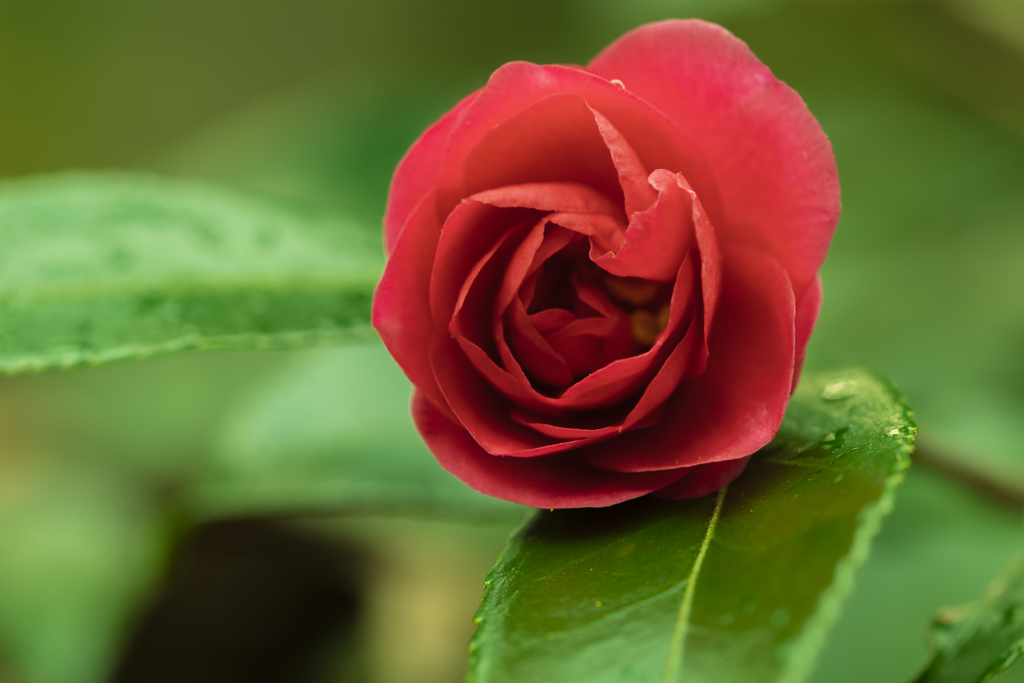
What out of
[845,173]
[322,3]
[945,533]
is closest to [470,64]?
[322,3]

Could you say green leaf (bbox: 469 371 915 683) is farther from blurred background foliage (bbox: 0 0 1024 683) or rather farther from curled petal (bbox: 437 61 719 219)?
blurred background foliage (bbox: 0 0 1024 683)

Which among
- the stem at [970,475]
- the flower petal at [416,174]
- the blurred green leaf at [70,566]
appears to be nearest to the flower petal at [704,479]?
the flower petal at [416,174]

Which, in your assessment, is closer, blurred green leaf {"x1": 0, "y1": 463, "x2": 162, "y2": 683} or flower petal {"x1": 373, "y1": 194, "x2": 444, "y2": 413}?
flower petal {"x1": 373, "y1": 194, "x2": 444, "y2": 413}

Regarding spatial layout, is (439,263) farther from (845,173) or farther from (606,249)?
(845,173)

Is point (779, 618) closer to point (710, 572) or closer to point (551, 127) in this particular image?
point (710, 572)

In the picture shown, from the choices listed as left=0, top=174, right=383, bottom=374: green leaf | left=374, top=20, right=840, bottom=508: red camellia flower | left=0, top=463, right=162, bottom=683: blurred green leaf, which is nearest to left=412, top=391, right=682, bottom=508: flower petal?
left=374, top=20, right=840, bottom=508: red camellia flower

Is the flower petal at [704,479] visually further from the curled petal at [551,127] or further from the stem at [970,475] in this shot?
the stem at [970,475]
